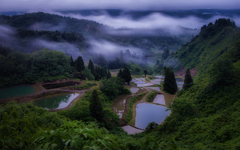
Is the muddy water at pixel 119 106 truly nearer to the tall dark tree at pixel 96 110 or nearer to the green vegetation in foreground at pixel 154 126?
the green vegetation in foreground at pixel 154 126

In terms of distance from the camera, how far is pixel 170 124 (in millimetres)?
14078

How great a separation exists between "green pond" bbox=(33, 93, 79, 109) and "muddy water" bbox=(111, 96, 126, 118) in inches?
292

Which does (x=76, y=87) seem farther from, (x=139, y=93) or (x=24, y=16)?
(x=24, y=16)

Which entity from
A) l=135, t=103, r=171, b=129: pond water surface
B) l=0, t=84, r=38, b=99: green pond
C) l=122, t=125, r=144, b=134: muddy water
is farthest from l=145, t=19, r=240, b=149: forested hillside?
l=0, t=84, r=38, b=99: green pond

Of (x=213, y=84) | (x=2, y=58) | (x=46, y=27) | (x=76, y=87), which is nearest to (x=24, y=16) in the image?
(x=46, y=27)

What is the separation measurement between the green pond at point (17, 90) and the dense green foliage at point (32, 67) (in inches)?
57.1

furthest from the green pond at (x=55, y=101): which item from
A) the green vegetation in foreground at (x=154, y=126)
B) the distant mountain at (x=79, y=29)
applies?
the distant mountain at (x=79, y=29)

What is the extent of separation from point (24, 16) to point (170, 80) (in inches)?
4487

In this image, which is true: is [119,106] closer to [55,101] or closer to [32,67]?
[55,101]

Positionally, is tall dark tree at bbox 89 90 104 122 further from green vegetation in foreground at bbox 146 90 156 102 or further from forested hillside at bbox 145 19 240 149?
green vegetation in foreground at bbox 146 90 156 102

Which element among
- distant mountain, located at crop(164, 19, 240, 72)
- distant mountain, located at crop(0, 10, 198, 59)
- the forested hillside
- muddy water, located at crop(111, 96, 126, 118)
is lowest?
muddy water, located at crop(111, 96, 126, 118)

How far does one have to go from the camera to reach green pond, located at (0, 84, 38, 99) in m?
24.0

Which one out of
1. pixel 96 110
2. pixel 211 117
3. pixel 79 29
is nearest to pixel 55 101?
pixel 96 110

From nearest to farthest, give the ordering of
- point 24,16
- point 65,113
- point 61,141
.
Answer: point 61,141, point 65,113, point 24,16
